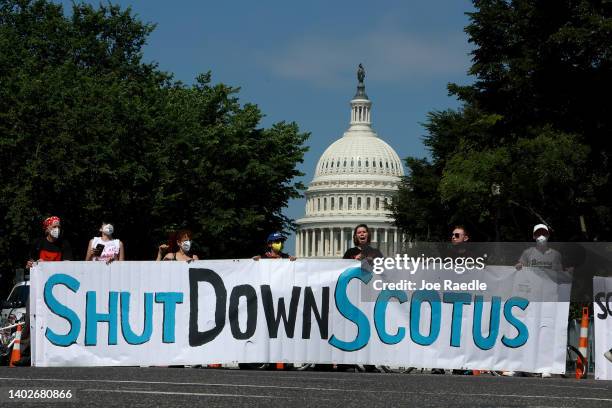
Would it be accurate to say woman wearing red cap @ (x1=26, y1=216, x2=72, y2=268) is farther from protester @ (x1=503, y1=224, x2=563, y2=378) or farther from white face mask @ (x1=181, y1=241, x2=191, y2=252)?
protester @ (x1=503, y1=224, x2=563, y2=378)

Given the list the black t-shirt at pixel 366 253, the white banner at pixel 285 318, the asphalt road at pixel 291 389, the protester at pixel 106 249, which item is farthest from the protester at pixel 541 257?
the protester at pixel 106 249

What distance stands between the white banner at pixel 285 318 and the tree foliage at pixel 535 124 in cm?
1524

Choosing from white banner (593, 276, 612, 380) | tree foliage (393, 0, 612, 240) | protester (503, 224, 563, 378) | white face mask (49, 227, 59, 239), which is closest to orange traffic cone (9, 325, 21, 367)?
white face mask (49, 227, 59, 239)

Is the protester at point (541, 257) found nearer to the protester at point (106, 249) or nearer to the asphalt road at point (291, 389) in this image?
the asphalt road at point (291, 389)

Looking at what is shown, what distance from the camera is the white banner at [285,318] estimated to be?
682 inches

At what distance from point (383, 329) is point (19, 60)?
132 feet

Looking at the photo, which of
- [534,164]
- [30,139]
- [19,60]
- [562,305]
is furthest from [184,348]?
[19,60]

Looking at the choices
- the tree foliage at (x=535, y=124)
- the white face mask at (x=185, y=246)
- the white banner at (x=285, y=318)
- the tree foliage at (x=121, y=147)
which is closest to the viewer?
the white banner at (x=285, y=318)

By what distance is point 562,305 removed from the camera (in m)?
17.5

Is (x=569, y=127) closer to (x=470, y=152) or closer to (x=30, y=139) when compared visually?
(x=30, y=139)

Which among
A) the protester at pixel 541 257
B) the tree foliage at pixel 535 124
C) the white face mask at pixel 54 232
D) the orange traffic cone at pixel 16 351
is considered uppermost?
the tree foliage at pixel 535 124

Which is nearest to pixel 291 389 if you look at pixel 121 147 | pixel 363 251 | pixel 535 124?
pixel 363 251

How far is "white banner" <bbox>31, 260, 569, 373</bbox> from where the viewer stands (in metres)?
17.3

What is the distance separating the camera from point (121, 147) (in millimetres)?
45594
